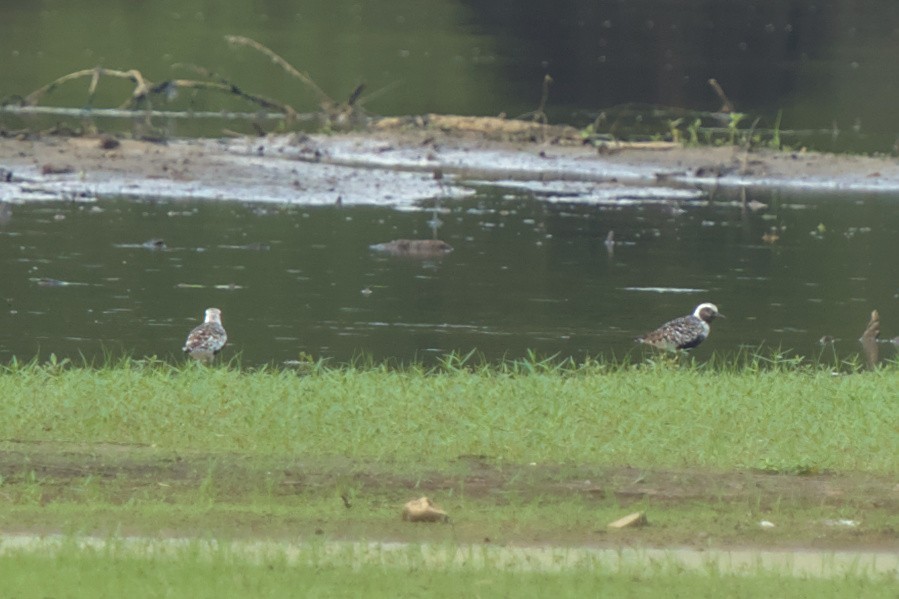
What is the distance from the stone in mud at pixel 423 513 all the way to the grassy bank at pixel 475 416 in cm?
124

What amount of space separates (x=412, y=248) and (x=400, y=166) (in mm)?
7009

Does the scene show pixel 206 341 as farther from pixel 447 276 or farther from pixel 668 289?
pixel 668 289

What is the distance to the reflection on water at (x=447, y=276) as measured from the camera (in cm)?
1509

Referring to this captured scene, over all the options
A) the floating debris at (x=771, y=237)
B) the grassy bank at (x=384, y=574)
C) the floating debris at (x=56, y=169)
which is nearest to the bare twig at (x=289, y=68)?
the floating debris at (x=56, y=169)

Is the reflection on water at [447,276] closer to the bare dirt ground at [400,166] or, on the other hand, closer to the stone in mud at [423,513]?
the bare dirt ground at [400,166]

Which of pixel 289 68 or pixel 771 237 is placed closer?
pixel 771 237

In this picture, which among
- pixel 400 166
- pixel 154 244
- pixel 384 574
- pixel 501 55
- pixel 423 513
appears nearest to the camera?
pixel 384 574

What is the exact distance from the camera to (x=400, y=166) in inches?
1043

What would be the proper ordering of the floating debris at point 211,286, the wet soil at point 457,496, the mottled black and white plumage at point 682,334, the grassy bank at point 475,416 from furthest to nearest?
the floating debris at point 211,286, the mottled black and white plumage at point 682,334, the grassy bank at point 475,416, the wet soil at point 457,496

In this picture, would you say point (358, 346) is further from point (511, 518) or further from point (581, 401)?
point (511, 518)

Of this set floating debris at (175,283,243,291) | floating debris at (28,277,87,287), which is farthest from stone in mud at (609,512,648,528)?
floating debris at (28,277,87,287)

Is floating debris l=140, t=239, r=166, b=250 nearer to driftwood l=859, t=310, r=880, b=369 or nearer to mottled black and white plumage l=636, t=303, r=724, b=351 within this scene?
mottled black and white plumage l=636, t=303, r=724, b=351

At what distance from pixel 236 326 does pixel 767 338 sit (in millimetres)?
4089

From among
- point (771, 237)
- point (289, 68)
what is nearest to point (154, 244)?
point (771, 237)
